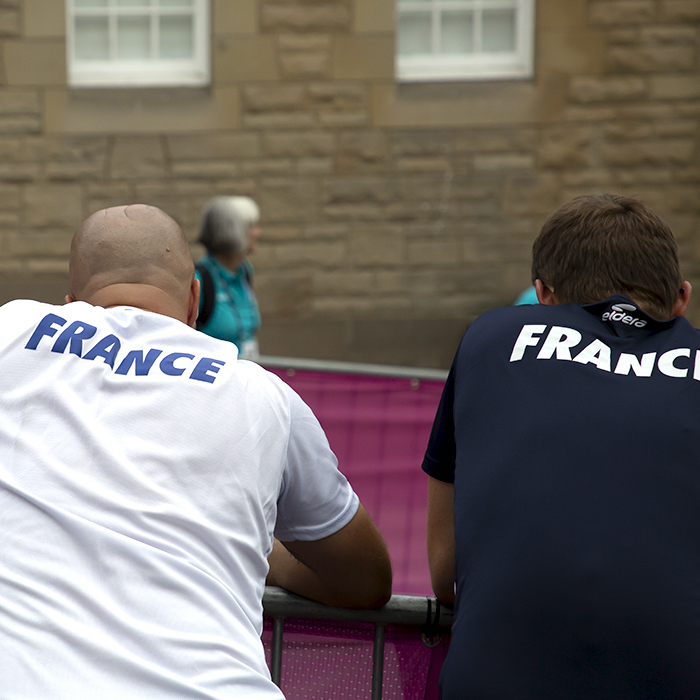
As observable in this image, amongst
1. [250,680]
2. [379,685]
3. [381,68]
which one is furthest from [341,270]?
[250,680]

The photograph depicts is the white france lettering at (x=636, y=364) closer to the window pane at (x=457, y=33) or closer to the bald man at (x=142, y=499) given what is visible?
the bald man at (x=142, y=499)

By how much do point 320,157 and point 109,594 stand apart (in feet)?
23.5

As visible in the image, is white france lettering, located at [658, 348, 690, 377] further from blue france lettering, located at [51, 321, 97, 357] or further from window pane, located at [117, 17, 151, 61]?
window pane, located at [117, 17, 151, 61]

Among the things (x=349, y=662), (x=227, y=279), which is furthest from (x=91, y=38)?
(x=349, y=662)

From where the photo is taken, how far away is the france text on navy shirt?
1.60m

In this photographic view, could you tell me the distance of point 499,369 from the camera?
5.65ft

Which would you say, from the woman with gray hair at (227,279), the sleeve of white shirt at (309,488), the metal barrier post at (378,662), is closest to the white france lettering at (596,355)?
the sleeve of white shirt at (309,488)

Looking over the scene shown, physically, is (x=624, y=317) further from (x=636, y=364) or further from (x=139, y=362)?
(x=139, y=362)

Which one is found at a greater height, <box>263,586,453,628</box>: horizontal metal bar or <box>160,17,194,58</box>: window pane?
<box>160,17,194,58</box>: window pane

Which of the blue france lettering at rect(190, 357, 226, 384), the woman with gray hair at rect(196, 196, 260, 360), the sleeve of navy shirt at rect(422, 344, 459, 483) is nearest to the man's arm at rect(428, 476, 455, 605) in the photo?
the sleeve of navy shirt at rect(422, 344, 459, 483)

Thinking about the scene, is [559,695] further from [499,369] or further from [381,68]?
[381,68]

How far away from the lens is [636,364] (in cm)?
167

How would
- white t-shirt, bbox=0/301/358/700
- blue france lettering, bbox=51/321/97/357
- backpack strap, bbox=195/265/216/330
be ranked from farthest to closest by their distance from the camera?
1. backpack strap, bbox=195/265/216/330
2. blue france lettering, bbox=51/321/97/357
3. white t-shirt, bbox=0/301/358/700

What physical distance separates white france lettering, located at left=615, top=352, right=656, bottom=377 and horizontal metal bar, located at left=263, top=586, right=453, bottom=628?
2.12 ft
